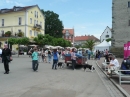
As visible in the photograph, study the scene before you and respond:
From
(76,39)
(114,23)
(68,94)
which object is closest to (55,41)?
(114,23)

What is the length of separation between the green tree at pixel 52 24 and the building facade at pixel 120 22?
38.4 metres

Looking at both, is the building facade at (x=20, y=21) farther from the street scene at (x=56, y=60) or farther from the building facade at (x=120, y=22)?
the building facade at (x=120, y=22)

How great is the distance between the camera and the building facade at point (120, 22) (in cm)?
4147

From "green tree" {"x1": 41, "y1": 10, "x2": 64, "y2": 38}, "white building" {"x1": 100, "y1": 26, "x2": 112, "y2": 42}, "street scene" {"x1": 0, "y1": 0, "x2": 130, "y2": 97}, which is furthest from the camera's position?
"white building" {"x1": 100, "y1": 26, "x2": 112, "y2": 42}

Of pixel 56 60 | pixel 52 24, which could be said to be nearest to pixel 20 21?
pixel 52 24

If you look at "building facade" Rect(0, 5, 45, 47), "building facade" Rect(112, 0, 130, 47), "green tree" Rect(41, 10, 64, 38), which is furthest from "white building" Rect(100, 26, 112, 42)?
"building facade" Rect(112, 0, 130, 47)

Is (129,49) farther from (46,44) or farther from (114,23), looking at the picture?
(46,44)

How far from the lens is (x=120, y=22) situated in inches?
1654

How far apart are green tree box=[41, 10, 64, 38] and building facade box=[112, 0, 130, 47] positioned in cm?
3838

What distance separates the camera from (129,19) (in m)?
41.2

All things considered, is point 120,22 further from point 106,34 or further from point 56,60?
point 106,34

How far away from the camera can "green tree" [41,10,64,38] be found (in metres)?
78.7

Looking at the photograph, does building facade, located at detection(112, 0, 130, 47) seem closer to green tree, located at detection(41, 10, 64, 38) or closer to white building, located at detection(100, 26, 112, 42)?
green tree, located at detection(41, 10, 64, 38)

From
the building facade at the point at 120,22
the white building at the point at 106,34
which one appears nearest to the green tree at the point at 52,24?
the white building at the point at 106,34
